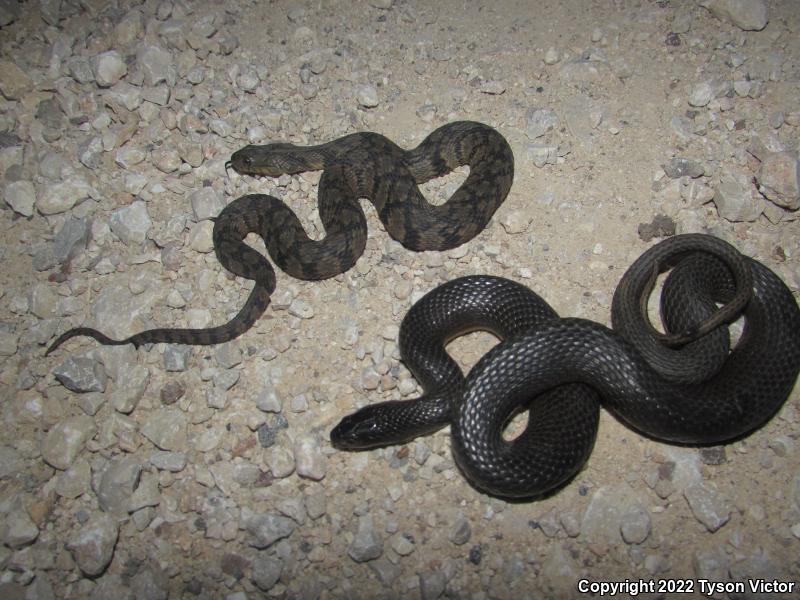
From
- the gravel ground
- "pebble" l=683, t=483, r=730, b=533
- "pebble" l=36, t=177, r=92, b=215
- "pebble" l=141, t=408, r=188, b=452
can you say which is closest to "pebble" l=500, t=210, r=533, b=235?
the gravel ground

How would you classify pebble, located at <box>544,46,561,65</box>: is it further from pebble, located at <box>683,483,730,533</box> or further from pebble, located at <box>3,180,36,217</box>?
pebble, located at <box>3,180,36,217</box>

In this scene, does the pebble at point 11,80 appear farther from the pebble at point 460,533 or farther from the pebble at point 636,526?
the pebble at point 636,526

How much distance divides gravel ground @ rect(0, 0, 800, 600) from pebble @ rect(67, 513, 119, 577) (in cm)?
2

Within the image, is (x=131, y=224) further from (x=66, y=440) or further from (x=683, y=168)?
(x=683, y=168)

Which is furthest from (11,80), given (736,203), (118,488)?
(736,203)

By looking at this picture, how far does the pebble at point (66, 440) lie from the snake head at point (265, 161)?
2583 mm

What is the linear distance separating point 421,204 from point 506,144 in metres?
0.97

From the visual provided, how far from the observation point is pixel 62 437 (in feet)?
13.9

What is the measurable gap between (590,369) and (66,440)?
3.80 meters

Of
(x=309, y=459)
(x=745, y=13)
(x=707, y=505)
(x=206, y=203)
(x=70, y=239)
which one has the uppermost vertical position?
(x=745, y=13)

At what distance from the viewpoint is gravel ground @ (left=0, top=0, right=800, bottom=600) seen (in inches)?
151

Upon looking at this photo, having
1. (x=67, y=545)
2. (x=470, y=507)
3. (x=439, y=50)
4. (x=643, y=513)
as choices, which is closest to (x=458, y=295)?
(x=470, y=507)

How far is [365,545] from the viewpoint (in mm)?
3803

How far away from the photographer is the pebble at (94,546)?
12.5 feet
